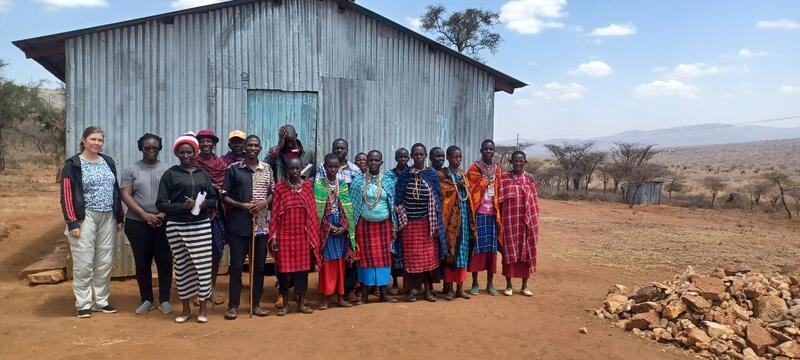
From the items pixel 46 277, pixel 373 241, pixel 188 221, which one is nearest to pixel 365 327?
pixel 373 241

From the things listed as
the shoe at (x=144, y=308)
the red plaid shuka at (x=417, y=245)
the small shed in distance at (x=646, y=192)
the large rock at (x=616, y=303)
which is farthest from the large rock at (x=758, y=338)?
the small shed in distance at (x=646, y=192)

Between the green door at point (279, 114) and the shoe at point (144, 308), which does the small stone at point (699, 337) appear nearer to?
the green door at point (279, 114)

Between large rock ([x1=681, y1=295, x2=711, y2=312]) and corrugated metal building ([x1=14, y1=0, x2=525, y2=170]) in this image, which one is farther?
corrugated metal building ([x1=14, y1=0, x2=525, y2=170])

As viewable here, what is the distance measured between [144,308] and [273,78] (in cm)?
329

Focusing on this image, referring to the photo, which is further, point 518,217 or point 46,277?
point 46,277

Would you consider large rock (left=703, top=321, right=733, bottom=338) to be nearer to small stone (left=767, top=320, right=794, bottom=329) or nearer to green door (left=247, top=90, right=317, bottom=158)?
small stone (left=767, top=320, right=794, bottom=329)

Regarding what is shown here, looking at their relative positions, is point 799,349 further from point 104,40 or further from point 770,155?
point 770,155

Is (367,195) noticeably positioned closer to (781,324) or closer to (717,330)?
(717,330)

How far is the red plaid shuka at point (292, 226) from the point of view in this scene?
4.77m

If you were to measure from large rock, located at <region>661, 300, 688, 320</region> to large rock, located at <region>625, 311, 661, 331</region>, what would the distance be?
84mm

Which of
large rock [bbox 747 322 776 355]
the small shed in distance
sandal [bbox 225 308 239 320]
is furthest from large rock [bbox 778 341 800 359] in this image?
the small shed in distance

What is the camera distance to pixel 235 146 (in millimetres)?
5207

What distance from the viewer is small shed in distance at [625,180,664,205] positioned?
1970cm

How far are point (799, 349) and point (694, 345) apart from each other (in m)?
0.78
